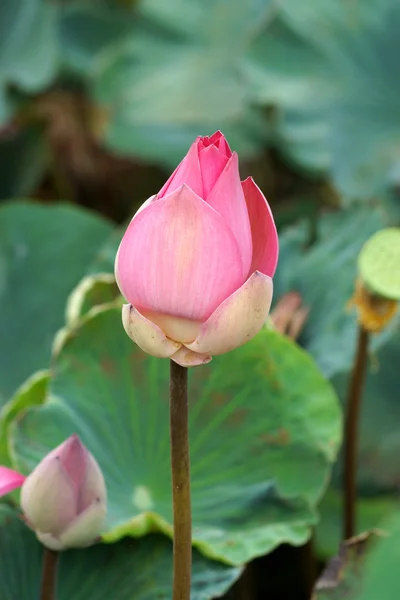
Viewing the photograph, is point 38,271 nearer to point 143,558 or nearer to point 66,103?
point 143,558

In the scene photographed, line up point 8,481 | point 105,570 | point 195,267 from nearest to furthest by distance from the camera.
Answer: point 195,267 → point 8,481 → point 105,570

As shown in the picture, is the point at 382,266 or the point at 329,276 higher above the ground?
the point at 382,266

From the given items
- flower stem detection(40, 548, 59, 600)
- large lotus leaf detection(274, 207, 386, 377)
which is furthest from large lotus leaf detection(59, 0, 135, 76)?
flower stem detection(40, 548, 59, 600)

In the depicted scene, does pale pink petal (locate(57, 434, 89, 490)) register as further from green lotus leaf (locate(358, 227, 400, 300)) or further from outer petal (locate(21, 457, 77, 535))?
green lotus leaf (locate(358, 227, 400, 300))

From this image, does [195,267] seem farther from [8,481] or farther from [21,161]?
[21,161]

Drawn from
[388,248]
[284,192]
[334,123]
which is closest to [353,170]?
[334,123]

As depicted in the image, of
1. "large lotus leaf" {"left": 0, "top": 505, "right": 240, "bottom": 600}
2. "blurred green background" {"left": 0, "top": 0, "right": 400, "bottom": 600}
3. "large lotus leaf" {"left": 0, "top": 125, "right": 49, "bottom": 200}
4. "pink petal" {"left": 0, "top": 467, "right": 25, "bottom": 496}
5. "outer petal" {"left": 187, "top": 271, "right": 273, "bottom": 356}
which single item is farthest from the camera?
"large lotus leaf" {"left": 0, "top": 125, "right": 49, "bottom": 200}

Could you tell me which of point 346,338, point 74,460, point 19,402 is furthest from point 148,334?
point 346,338
